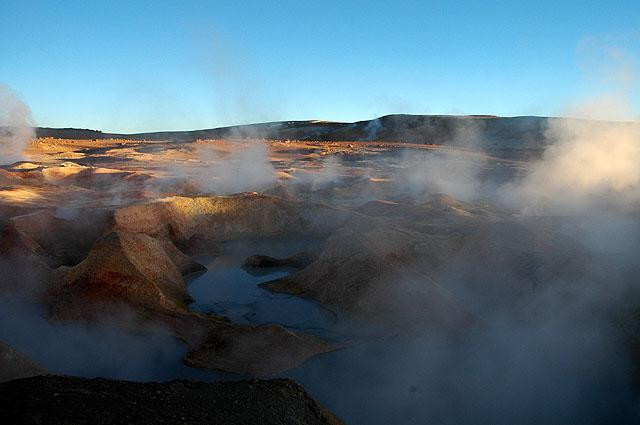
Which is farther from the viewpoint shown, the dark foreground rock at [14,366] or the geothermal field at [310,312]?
the geothermal field at [310,312]

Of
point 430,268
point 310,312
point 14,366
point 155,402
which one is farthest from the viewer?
point 430,268

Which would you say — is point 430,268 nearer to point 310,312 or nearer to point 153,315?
point 310,312

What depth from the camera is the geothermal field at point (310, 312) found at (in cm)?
431

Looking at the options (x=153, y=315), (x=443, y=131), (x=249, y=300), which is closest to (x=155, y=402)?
(x=153, y=315)

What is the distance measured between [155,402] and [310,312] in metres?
3.84

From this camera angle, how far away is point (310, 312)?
7.08m

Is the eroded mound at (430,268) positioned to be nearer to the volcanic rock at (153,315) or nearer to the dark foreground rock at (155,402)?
the volcanic rock at (153,315)

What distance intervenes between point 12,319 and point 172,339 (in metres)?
2.00

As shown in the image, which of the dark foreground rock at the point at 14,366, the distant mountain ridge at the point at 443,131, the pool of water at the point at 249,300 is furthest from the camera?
the distant mountain ridge at the point at 443,131

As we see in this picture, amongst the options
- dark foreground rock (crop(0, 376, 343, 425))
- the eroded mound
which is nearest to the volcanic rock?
the eroded mound

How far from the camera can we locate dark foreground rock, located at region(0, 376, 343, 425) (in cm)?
309

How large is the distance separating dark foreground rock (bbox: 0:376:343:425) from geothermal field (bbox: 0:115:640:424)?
0.05 ft

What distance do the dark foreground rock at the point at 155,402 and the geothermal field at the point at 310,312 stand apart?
1cm

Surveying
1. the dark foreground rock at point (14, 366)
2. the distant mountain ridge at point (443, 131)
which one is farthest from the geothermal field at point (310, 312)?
the distant mountain ridge at point (443, 131)
